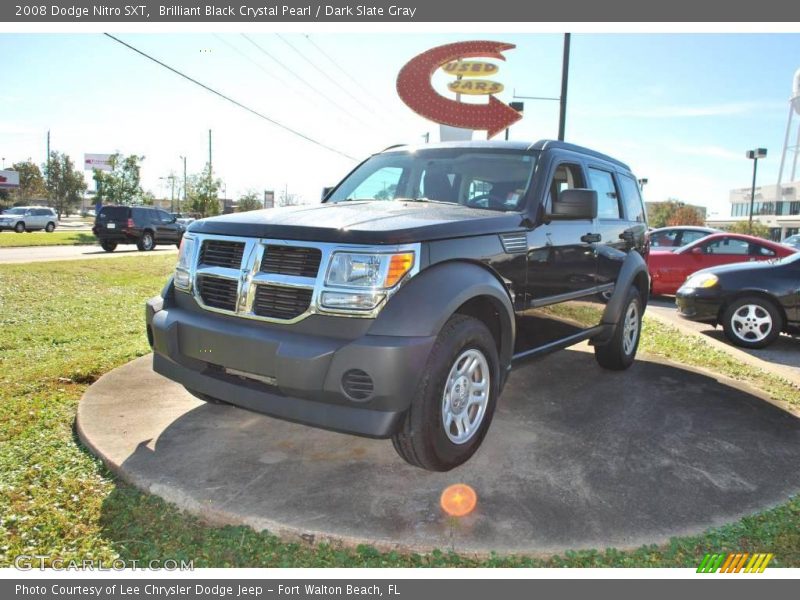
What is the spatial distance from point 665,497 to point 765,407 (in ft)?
7.47

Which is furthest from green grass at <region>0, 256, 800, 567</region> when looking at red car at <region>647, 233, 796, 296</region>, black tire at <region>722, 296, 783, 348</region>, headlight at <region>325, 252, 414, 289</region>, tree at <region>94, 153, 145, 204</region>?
tree at <region>94, 153, 145, 204</region>

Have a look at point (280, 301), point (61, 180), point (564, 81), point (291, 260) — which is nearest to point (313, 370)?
point (280, 301)

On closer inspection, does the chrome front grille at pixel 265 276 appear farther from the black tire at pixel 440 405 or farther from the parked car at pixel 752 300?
the parked car at pixel 752 300

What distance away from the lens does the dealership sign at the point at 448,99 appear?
2375 centimetres

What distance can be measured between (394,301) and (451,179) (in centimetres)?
173

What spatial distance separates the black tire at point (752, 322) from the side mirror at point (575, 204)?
16.1ft

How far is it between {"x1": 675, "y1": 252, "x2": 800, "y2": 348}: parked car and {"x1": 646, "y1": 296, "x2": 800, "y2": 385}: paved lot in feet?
0.79

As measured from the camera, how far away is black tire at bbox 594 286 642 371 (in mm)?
5566

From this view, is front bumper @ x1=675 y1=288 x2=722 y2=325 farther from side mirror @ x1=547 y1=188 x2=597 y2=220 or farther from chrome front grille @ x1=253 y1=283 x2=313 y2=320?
chrome front grille @ x1=253 y1=283 x2=313 y2=320

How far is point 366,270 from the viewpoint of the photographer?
9.56 ft

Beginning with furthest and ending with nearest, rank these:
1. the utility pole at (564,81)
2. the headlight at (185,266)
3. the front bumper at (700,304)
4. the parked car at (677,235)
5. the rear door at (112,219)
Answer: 1. the rear door at (112,219)
2. the utility pole at (564,81)
3. the parked car at (677,235)
4. the front bumper at (700,304)
5. the headlight at (185,266)

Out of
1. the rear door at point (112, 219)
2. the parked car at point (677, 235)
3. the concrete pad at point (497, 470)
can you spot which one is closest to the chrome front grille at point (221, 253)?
the concrete pad at point (497, 470)

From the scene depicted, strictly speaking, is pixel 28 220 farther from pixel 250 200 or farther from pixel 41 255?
pixel 250 200
